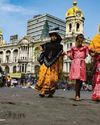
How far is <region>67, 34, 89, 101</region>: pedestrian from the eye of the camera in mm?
11023

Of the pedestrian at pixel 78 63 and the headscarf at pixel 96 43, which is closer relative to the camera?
the headscarf at pixel 96 43

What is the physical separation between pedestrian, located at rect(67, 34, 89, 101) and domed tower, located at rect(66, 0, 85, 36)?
268 ft

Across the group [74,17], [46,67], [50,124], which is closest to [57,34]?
[46,67]

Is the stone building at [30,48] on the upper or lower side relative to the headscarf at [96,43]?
upper

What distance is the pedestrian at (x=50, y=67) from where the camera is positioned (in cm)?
1154

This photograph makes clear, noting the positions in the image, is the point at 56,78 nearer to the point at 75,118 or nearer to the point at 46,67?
the point at 46,67

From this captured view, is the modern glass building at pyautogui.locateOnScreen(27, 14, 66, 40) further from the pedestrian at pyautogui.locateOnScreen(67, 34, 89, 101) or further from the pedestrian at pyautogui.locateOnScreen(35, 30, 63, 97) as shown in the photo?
the pedestrian at pyautogui.locateOnScreen(67, 34, 89, 101)

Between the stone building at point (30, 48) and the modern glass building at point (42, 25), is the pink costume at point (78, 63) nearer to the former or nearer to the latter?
the stone building at point (30, 48)

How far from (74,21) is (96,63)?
83.4 m

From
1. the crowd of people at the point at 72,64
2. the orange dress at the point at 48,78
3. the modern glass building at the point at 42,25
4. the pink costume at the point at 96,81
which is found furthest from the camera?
the modern glass building at the point at 42,25

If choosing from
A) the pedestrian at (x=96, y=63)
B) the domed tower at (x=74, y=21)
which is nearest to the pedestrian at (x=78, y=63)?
the pedestrian at (x=96, y=63)

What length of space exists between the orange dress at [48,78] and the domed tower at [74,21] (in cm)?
8136

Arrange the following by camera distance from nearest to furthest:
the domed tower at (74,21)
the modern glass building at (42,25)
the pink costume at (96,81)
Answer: the pink costume at (96,81)
the domed tower at (74,21)
the modern glass building at (42,25)

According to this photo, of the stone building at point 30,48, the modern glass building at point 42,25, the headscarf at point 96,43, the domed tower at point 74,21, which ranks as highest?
the modern glass building at point 42,25
